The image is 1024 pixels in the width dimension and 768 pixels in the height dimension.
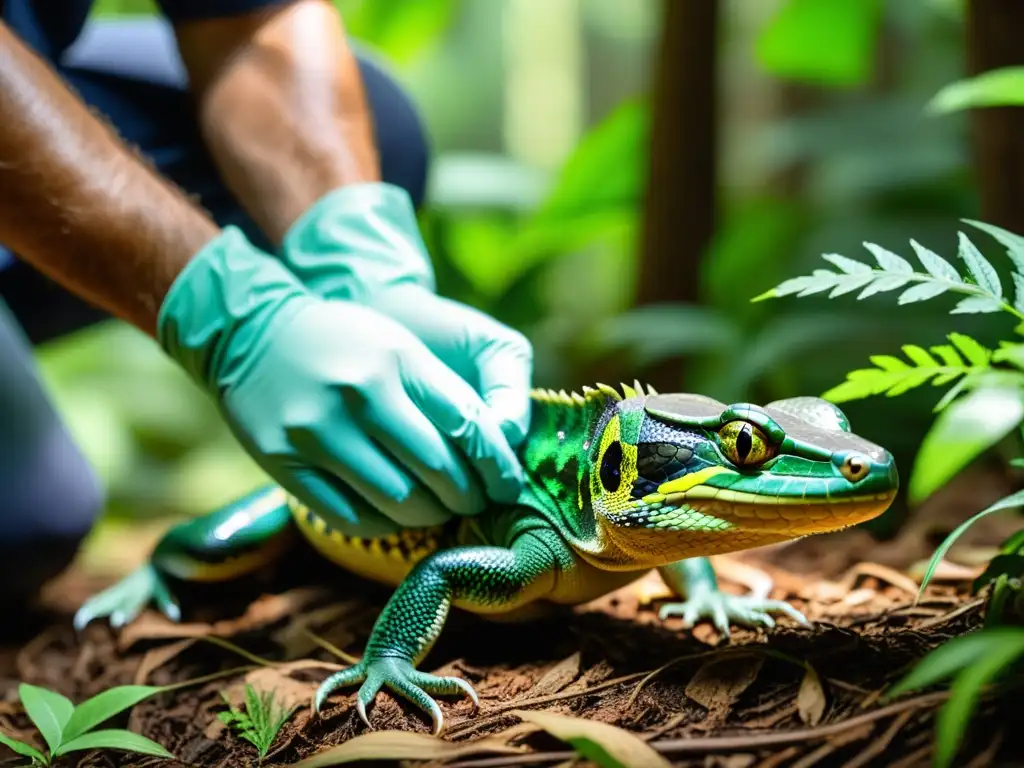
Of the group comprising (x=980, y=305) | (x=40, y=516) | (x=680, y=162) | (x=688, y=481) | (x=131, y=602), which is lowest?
(x=131, y=602)

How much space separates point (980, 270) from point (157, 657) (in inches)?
98.3

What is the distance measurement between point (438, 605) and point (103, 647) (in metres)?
1.45

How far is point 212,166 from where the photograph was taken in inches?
154

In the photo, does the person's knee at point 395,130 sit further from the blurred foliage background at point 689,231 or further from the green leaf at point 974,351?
the green leaf at point 974,351

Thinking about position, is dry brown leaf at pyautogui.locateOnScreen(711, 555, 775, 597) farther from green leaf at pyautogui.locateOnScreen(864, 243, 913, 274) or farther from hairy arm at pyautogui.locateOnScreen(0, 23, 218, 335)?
hairy arm at pyautogui.locateOnScreen(0, 23, 218, 335)

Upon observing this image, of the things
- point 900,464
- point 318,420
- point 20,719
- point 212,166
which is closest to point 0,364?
point 212,166

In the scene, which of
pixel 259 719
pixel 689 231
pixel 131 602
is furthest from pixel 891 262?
pixel 689 231

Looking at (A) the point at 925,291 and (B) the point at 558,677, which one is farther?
(B) the point at 558,677

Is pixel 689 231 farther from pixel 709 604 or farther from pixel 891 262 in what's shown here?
pixel 891 262

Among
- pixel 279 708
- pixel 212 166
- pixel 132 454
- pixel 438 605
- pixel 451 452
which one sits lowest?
pixel 132 454

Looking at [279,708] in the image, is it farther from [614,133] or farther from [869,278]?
[614,133]

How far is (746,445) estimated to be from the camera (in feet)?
6.47

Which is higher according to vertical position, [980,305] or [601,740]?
[980,305]

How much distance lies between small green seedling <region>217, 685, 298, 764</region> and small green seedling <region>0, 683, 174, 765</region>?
166 mm
